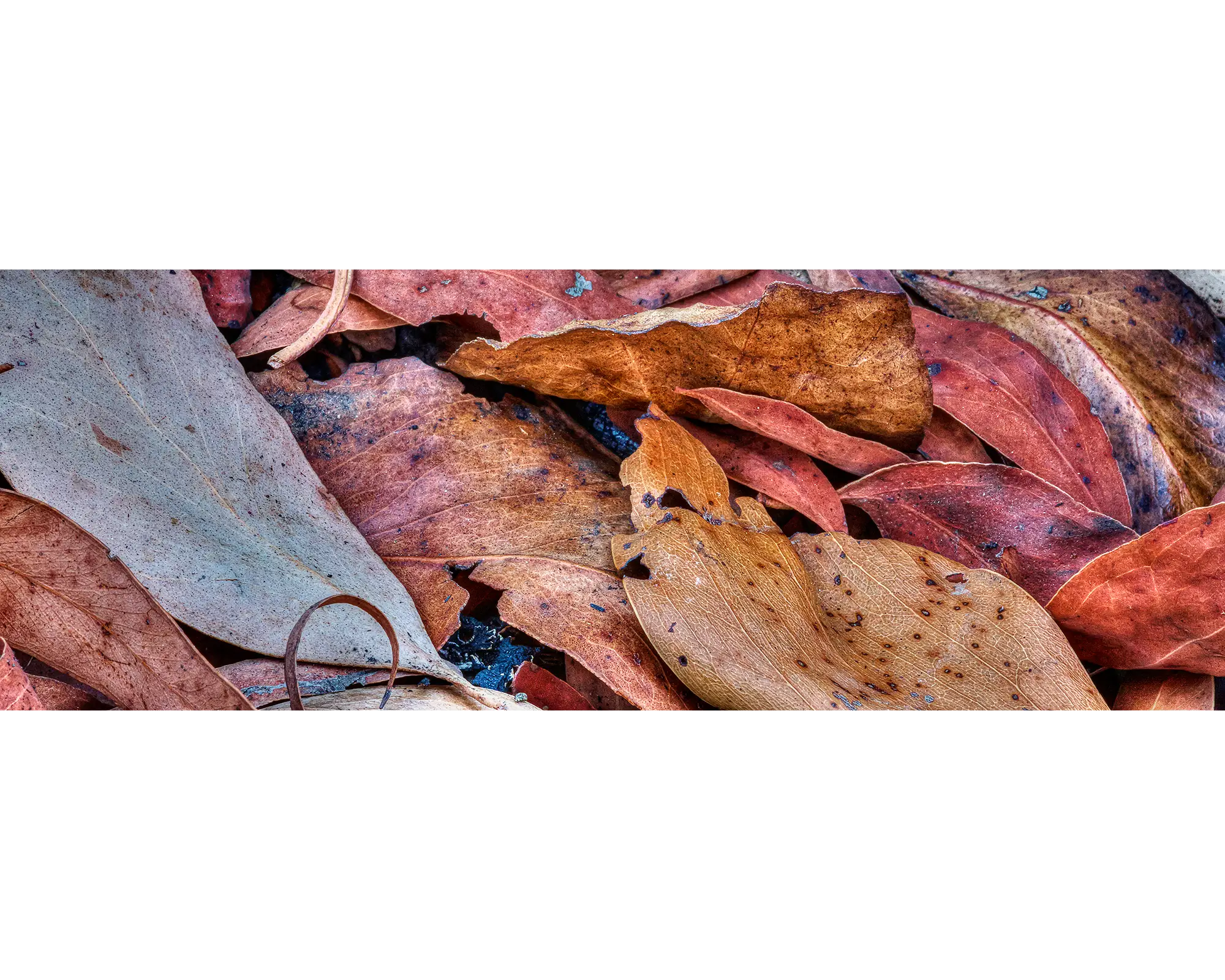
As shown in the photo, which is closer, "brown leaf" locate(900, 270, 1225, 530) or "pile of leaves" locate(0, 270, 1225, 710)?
"pile of leaves" locate(0, 270, 1225, 710)

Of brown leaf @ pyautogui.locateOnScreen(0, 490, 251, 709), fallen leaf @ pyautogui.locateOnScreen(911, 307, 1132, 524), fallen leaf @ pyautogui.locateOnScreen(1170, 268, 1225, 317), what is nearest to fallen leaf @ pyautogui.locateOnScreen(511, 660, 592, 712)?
brown leaf @ pyautogui.locateOnScreen(0, 490, 251, 709)

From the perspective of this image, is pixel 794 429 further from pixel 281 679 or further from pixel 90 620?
pixel 90 620

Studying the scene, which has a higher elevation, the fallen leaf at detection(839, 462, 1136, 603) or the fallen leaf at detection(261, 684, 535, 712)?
the fallen leaf at detection(839, 462, 1136, 603)

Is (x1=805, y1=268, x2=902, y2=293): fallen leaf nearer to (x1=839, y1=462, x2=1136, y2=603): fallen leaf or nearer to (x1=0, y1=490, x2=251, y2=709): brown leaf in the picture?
(x1=839, y1=462, x2=1136, y2=603): fallen leaf

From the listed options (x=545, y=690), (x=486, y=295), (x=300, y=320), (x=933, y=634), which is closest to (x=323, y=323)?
(x=300, y=320)

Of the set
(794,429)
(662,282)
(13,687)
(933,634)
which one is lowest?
(13,687)
